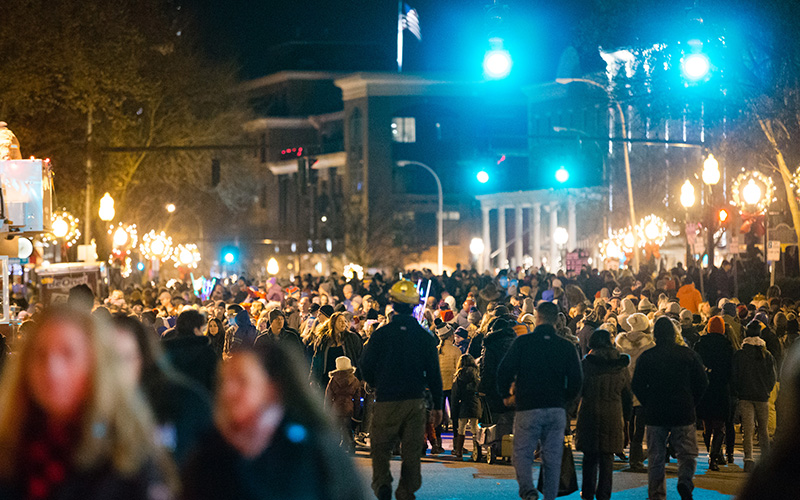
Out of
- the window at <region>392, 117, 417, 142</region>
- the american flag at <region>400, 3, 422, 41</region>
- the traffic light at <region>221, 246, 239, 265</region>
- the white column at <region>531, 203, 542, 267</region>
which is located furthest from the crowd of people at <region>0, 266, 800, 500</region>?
the window at <region>392, 117, 417, 142</region>

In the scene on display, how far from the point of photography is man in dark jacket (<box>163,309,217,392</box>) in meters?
7.74

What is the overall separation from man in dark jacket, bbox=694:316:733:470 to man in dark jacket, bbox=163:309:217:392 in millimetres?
6763

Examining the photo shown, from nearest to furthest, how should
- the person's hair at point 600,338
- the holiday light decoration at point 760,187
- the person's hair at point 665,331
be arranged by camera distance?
the person's hair at point 665,331 < the person's hair at point 600,338 < the holiday light decoration at point 760,187

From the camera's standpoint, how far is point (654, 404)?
1024cm

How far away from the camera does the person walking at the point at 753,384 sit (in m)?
12.8

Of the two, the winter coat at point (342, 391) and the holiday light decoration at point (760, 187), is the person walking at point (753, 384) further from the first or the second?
the holiday light decoration at point (760, 187)

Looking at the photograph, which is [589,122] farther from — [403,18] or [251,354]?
[251,354]

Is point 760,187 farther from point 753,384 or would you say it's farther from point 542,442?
point 542,442

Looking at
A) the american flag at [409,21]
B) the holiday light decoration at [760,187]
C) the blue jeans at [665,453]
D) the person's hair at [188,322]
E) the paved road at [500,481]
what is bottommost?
the paved road at [500,481]

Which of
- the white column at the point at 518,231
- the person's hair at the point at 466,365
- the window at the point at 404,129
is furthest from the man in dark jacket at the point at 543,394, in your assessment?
the window at the point at 404,129

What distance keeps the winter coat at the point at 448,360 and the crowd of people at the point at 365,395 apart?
0.02 meters

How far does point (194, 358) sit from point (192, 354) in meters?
0.05

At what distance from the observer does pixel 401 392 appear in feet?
31.7

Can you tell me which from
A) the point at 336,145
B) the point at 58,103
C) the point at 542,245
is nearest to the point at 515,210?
the point at 542,245
